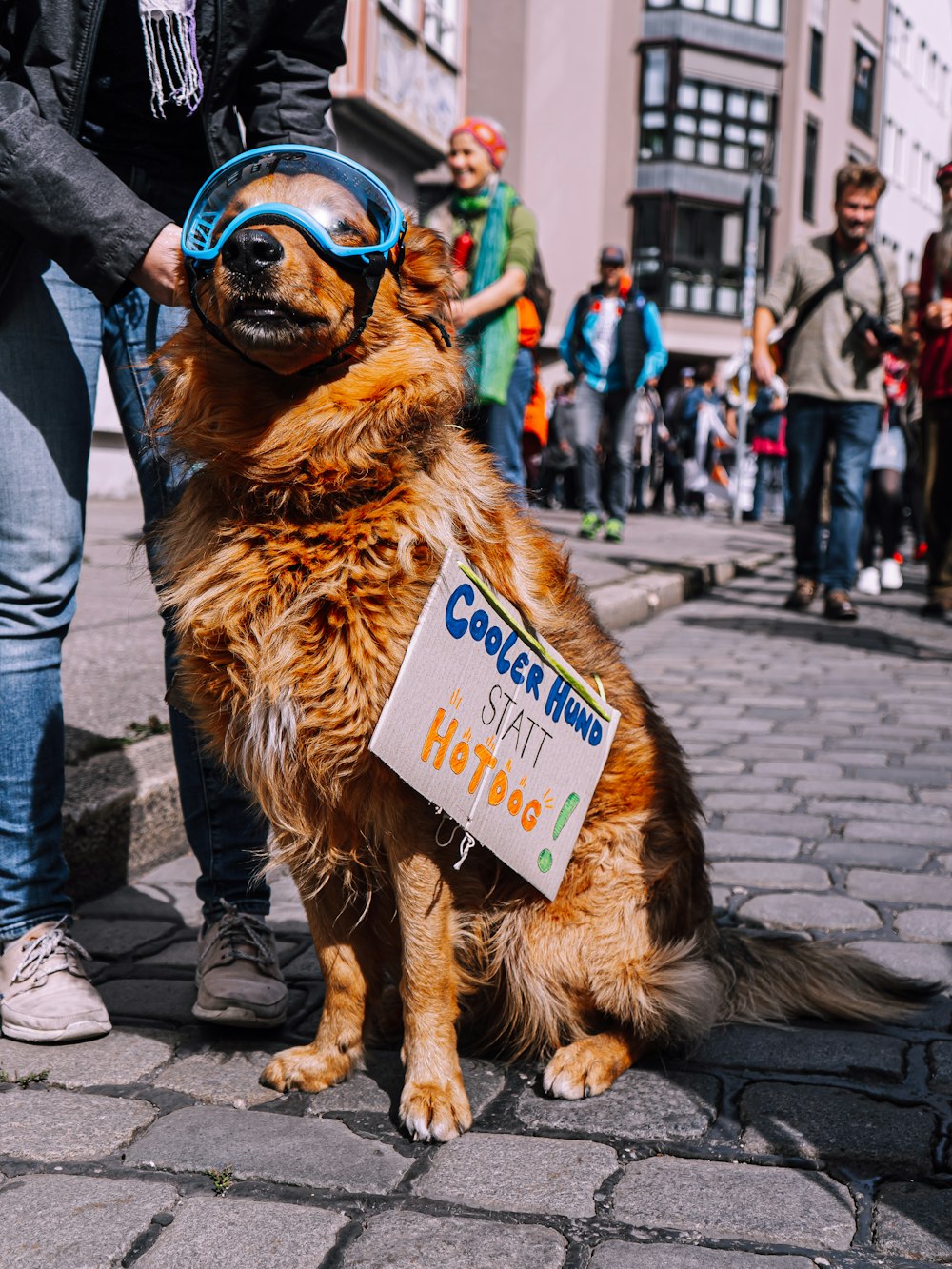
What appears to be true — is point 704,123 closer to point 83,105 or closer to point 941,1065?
point 83,105

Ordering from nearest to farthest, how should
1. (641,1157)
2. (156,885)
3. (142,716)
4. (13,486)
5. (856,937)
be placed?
(641,1157), (13,486), (856,937), (156,885), (142,716)

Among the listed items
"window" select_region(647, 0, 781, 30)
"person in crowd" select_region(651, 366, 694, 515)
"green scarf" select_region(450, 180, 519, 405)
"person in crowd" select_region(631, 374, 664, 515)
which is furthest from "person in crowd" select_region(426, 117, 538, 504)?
"window" select_region(647, 0, 781, 30)

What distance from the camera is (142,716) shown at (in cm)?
434

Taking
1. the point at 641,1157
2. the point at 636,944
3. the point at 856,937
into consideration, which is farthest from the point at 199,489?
the point at 856,937

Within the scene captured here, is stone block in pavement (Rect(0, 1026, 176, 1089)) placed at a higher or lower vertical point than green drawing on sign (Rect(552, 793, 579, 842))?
lower

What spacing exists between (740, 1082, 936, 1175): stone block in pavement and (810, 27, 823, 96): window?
143 ft

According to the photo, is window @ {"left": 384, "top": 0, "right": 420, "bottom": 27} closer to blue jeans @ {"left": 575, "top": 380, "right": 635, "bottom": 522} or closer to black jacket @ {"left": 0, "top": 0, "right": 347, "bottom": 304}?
blue jeans @ {"left": 575, "top": 380, "right": 635, "bottom": 522}

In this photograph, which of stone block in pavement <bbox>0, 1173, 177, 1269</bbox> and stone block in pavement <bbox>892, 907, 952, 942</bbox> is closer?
stone block in pavement <bbox>0, 1173, 177, 1269</bbox>

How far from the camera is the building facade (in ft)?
158

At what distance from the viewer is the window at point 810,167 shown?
41375 mm

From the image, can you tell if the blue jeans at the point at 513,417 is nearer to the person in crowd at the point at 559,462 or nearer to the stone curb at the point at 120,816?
the stone curb at the point at 120,816

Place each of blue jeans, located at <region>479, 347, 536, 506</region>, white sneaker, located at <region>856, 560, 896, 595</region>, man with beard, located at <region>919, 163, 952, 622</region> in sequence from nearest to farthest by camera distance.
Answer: man with beard, located at <region>919, 163, 952, 622</region>
blue jeans, located at <region>479, 347, 536, 506</region>
white sneaker, located at <region>856, 560, 896, 595</region>

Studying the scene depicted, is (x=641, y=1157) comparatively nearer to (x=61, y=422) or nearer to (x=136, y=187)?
(x=61, y=422)

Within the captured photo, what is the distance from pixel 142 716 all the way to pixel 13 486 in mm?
1783
